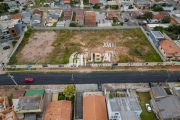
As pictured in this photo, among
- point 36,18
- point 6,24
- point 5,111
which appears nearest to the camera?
point 5,111

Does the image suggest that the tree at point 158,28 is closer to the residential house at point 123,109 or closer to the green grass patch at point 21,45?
the residential house at point 123,109

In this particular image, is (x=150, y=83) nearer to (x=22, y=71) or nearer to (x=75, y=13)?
(x=22, y=71)

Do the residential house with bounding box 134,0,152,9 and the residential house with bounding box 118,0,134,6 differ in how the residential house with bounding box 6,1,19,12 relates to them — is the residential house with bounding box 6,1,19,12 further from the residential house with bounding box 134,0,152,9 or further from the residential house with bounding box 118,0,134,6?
the residential house with bounding box 134,0,152,9

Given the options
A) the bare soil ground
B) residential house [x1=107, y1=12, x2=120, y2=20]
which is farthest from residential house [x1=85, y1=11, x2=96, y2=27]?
the bare soil ground

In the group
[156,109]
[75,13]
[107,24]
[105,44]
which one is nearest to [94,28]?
[107,24]

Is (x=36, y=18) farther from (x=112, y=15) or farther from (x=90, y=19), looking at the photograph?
(x=112, y=15)

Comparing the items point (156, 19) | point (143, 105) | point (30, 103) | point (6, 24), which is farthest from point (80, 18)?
point (143, 105)
